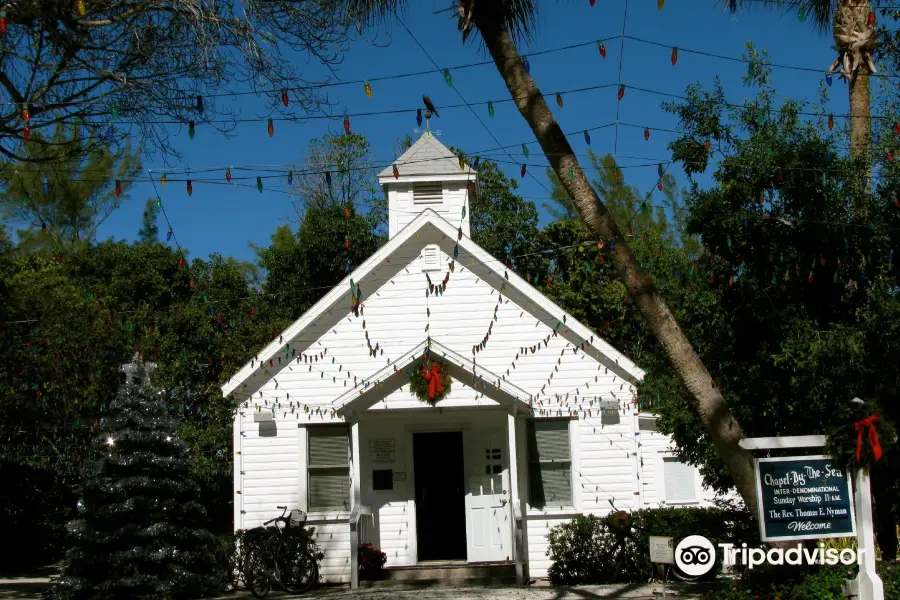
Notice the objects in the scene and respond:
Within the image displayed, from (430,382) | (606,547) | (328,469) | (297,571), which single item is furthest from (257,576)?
(606,547)

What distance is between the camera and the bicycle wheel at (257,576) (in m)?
13.5

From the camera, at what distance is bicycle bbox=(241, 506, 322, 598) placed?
44.4ft

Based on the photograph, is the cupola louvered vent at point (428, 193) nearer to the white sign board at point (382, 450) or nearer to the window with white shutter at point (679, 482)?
the white sign board at point (382, 450)

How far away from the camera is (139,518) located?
13406 millimetres

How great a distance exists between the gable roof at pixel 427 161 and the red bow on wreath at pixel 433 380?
14.9ft

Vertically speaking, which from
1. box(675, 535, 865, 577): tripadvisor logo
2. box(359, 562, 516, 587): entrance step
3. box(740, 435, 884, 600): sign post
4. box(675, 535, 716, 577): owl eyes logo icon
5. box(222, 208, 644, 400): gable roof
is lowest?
box(359, 562, 516, 587): entrance step

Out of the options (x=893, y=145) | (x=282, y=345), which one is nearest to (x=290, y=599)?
(x=282, y=345)

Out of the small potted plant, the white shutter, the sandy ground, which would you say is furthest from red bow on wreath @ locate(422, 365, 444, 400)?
the white shutter

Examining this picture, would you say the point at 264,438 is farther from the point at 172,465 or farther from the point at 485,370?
the point at 485,370

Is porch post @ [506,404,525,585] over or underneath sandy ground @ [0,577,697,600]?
over

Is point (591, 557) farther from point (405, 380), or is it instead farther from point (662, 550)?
point (405, 380)

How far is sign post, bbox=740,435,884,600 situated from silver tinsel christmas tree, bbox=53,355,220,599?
8168mm

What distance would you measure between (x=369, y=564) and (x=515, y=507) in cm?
239

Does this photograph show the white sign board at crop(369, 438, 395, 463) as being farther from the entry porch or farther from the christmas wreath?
the christmas wreath
